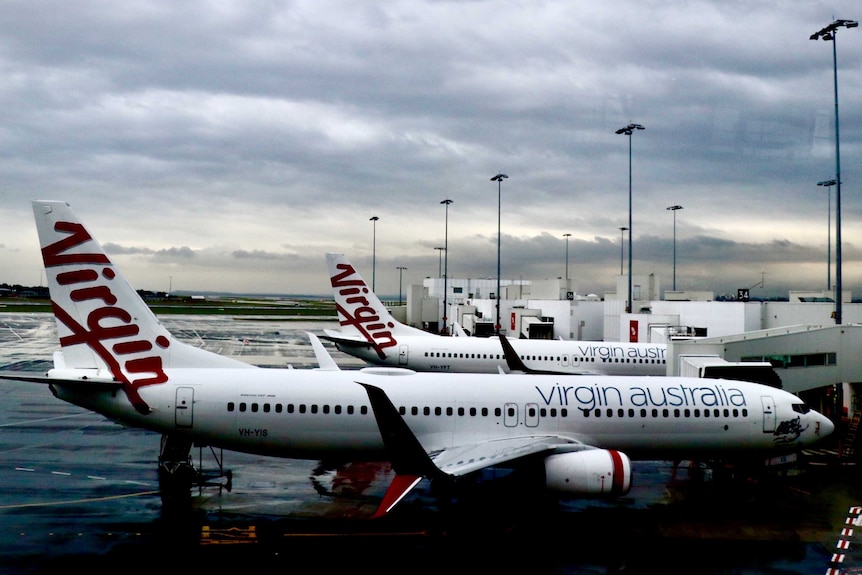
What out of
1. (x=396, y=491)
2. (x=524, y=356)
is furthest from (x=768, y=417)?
(x=524, y=356)

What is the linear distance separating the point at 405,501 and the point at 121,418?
983cm

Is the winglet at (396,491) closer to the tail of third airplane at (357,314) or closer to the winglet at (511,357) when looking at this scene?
the winglet at (511,357)

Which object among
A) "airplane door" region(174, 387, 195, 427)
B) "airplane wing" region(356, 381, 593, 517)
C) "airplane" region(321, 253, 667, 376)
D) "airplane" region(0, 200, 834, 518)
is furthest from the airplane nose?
"airplane door" region(174, 387, 195, 427)

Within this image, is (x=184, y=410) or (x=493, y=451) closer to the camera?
(x=493, y=451)

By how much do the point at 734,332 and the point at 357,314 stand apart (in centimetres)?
2575

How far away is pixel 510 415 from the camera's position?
905 inches

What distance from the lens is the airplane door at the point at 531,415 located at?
23016mm

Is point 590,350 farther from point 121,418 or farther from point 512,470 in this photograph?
point 121,418

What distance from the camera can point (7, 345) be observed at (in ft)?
234

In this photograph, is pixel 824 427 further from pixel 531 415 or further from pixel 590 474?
pixel 531 415

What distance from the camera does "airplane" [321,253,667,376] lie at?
144ft

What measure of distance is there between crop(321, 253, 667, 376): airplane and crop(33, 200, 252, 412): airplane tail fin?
22.0m

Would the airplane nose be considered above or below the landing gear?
above

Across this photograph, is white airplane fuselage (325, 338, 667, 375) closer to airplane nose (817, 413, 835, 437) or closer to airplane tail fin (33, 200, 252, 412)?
airplane nose (817, 413, 835, 437)
